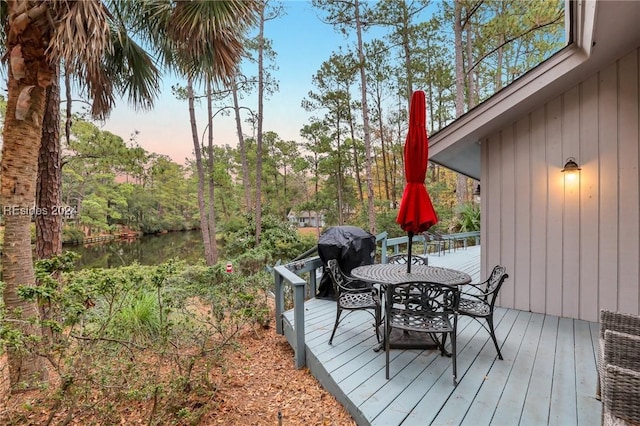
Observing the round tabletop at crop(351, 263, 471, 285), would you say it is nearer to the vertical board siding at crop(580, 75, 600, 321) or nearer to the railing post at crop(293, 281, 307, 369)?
the railing post at crop(293, 281, 307, 369)

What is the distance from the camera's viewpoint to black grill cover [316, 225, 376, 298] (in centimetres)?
394

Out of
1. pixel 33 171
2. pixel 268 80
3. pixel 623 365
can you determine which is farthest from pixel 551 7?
pixel 33 171

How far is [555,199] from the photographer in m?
3.63

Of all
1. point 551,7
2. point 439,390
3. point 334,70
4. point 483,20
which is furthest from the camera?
point 334,70

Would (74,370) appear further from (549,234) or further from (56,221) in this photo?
(549,234)

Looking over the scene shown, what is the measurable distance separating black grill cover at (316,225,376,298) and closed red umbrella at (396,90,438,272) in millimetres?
1220

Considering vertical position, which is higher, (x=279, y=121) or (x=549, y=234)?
(x=279, y=121)

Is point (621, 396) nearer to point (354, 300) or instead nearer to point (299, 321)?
point (354, 300)

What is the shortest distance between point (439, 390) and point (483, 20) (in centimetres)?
1331

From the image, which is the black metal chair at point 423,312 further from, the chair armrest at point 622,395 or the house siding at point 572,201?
the house siding at point 572,201

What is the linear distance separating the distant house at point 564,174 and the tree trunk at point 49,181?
4877mm

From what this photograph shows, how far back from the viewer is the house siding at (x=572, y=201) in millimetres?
3232

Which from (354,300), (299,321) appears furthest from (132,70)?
(354,300)

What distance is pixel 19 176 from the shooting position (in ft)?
8.68
